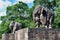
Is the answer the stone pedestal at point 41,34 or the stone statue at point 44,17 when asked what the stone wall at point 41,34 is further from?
the stone statue at point 44,17

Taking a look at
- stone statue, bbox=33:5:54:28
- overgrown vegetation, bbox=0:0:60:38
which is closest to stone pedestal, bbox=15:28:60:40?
stone statue, bbox=33:5:54:28

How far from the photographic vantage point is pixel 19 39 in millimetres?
14281

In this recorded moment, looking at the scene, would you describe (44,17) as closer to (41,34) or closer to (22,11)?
(41,34)

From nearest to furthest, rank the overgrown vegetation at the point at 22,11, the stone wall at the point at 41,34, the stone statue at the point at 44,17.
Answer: the stone wall at the point at 41,34
the stone statue at the point at 44,17
the overgrown vegetation at the point at 22,11

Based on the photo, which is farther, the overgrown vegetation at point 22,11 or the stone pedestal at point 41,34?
the overgrown vegetation at point 22,11

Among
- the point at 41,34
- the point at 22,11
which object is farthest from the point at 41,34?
the point at 22,11

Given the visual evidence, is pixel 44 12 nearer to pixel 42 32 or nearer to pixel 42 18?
→ pixel 42 18

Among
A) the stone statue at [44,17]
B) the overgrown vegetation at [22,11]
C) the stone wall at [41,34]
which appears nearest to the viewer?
the stone wall at [41,34]


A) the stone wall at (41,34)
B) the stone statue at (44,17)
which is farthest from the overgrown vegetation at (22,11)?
the stone wall at (41,34)

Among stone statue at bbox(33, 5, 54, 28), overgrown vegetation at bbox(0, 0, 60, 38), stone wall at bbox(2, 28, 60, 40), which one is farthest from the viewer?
overgrown vegetation at bbox(0, 0, 60, 38)

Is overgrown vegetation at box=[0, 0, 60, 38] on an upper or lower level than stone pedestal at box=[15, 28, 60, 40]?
upper

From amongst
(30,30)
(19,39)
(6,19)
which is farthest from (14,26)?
(6,19)

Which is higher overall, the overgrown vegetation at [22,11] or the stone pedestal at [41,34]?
the overgrown vegetation at [22,11]

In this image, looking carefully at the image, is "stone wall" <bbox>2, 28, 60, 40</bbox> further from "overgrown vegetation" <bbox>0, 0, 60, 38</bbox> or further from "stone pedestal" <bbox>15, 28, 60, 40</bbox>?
"overgrown vegetation" <bbox>0, 0, 60, 38</bbox>
